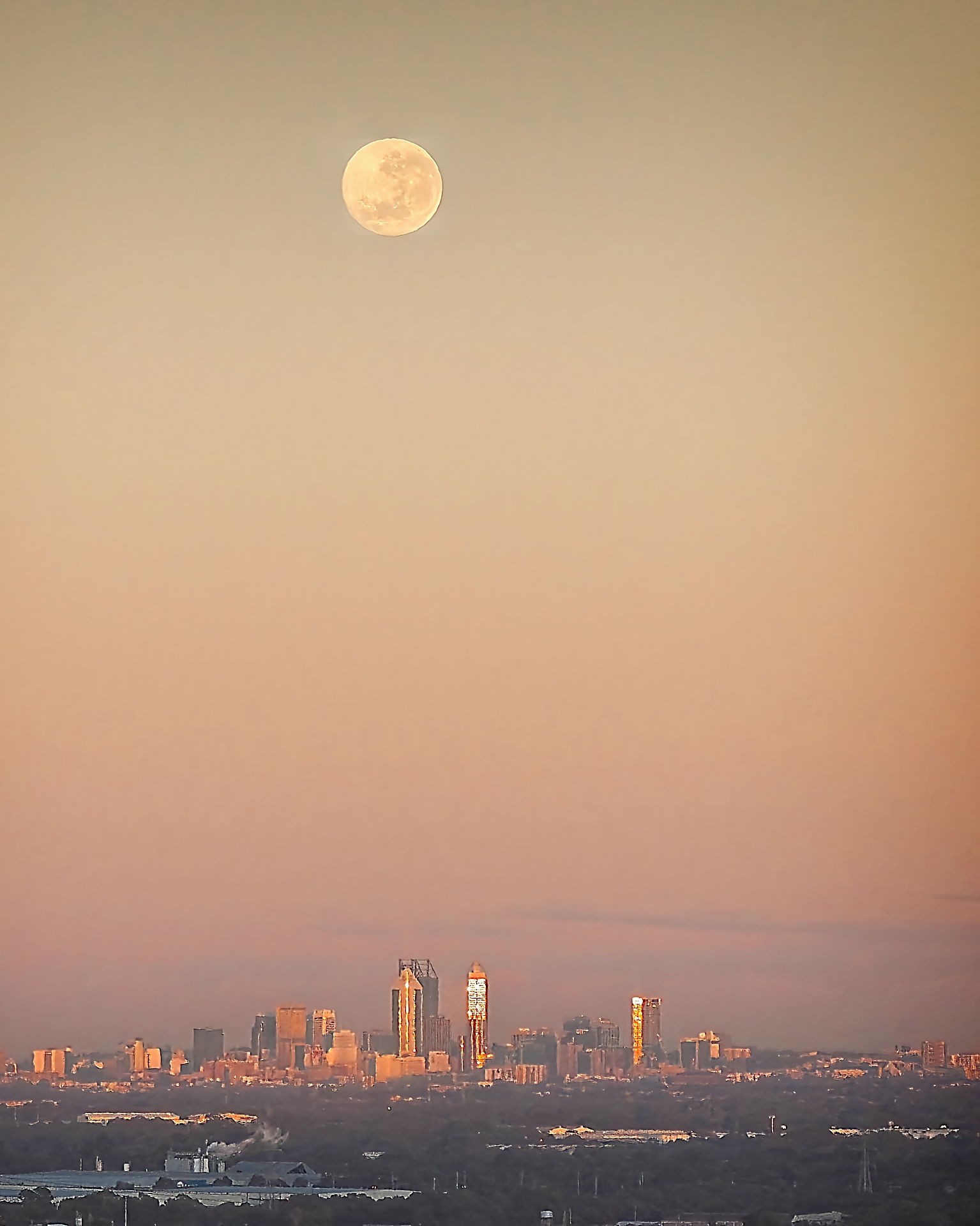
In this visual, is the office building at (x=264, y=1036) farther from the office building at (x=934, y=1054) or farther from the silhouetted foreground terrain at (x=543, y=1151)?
the office building at (x=934, y=1054)

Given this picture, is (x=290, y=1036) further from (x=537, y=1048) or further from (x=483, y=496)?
(x=483, y=496)

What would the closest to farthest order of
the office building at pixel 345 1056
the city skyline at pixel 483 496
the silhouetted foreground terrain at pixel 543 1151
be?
the silhouetted foreground terrain at pixel 543 1151 → the office building at pixel 345 1056 → the city skyline at pixel 483 496

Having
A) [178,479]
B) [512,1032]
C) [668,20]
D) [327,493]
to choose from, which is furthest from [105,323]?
[512,1032]

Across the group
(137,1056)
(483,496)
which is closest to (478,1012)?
(137,1056)

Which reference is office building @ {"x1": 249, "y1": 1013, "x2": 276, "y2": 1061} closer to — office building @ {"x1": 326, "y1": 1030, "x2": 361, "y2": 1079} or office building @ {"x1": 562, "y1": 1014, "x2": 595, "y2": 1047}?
office building @ {"x1": 326, "y1": 1030, "x2": 361, "y2": 1079}

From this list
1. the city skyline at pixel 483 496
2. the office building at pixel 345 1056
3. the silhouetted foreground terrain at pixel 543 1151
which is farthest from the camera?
the city skyline at pixel 483 496

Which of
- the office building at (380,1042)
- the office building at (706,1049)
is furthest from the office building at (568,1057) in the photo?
the office building at (380,1042)

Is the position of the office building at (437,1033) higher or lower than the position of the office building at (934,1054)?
higher

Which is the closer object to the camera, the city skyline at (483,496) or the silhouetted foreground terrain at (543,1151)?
the silhouetted foreground terrain at (543,1151)
